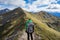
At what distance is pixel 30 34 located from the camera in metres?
15.7

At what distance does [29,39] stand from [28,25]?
1.36 metres

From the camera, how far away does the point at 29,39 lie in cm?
1617

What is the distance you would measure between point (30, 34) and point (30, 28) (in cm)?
51

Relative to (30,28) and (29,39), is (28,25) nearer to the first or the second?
(30,28)

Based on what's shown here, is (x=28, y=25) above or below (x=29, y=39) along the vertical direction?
above

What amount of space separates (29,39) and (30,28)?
1081 millimetres

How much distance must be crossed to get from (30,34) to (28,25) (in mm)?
790

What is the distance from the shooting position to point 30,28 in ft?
51.5

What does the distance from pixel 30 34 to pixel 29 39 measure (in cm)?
65

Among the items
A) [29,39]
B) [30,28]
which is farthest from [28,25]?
[29,39]

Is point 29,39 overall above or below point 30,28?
below
